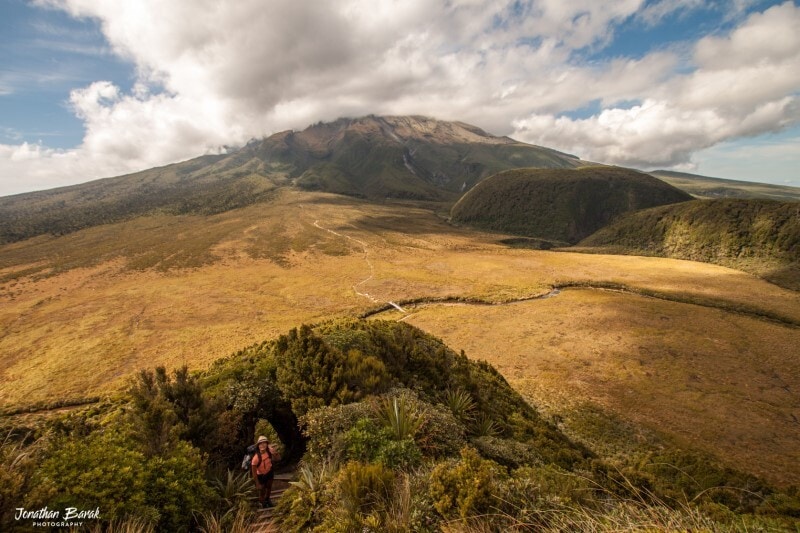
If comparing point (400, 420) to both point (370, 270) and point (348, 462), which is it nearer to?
point (348, 462)

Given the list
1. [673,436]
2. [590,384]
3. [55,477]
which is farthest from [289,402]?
[590,384]

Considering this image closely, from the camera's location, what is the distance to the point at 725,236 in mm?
84062

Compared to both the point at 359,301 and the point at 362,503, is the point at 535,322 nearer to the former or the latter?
the point at 359,301

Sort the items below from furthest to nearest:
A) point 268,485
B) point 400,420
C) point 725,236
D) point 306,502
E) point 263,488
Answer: point 725,236 < point 268,485 < point 263,488 < point 400,420 < point 306,502

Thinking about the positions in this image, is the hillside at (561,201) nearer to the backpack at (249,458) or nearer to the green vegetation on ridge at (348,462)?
the green vegetation on ridge at (348,462)

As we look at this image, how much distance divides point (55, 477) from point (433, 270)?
62.0m

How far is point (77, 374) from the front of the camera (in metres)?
29.6

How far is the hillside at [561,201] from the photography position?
494 ft

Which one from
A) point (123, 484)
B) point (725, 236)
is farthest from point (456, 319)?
point (725, 236)

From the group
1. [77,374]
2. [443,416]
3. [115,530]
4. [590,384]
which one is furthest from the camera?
[77,374]

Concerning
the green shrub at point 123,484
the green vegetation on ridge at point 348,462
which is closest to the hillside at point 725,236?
the green vegetation on ridge at point 348,462
